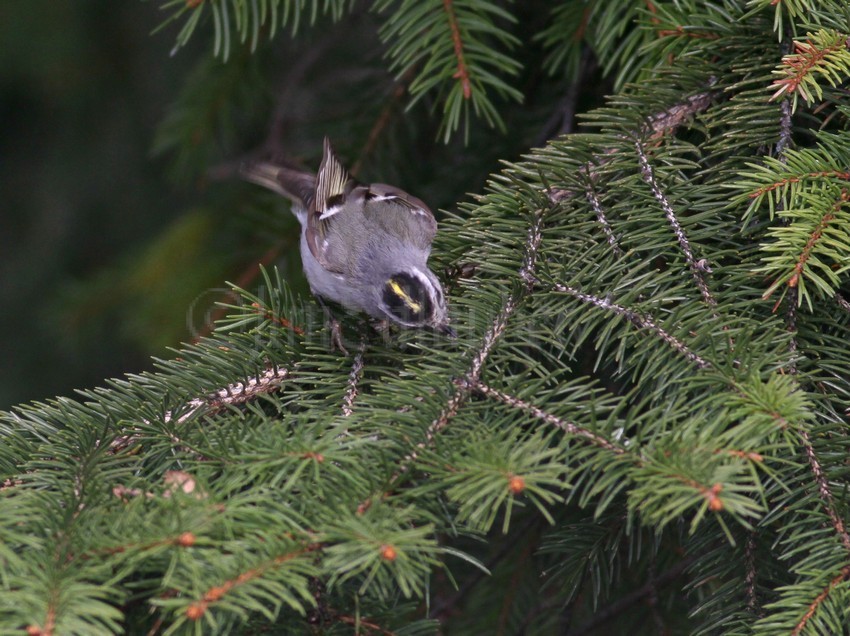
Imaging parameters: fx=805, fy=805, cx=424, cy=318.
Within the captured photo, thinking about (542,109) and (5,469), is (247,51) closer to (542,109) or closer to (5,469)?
(542,109)

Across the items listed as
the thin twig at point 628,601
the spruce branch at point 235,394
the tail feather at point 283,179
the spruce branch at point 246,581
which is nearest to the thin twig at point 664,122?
the spruce branch at point 235,394

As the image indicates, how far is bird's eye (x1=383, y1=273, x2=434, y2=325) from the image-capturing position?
2.03m

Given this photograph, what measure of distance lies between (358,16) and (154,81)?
182cm

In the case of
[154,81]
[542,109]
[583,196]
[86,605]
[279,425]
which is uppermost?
[154,81]

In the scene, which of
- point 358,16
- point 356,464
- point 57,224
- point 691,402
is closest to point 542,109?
point 358,16

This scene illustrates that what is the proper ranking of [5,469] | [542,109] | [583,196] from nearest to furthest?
1. [5,469]
2. [583,196]
3. [542,109]

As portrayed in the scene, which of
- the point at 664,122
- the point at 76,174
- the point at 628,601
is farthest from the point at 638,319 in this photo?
the point at 76,174

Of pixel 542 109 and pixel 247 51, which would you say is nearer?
pixel 542 109

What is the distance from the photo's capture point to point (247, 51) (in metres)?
3.32

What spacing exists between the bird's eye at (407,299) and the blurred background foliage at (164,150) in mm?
649

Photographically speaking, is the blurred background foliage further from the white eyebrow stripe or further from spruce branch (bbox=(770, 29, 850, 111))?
spruce branch (bbox=(770, 29, 850, 111))

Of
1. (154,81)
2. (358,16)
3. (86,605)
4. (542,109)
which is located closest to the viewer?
(86,605)

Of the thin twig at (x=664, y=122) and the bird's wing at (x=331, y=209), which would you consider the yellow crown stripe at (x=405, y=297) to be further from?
the bird's wing at (x=331, y=209)

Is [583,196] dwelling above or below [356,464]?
above
